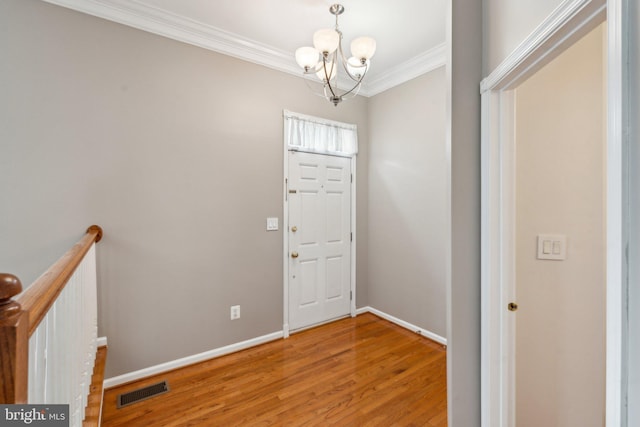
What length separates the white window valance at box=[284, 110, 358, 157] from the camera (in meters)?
2.97

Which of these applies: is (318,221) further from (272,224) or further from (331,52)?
(331,52)

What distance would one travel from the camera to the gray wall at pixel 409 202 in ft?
9.28

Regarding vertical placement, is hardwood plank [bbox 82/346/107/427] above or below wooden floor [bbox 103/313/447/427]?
above

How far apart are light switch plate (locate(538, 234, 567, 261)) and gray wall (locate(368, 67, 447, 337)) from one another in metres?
1.27

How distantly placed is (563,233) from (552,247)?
0.09 m

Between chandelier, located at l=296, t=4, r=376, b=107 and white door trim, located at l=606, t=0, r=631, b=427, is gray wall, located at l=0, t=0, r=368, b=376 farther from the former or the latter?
white door trim, located at l=606, t=0, r=631, b=427

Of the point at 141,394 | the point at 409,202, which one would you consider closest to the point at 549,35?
the point at 409,202

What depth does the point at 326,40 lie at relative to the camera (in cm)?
184

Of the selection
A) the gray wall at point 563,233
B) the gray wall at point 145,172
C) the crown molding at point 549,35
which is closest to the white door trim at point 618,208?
the crown molding at point 549,35

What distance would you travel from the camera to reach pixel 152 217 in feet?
7.55

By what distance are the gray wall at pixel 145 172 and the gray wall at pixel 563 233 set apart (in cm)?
208

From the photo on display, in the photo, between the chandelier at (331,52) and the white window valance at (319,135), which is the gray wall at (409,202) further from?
the chandelier at (331,52)

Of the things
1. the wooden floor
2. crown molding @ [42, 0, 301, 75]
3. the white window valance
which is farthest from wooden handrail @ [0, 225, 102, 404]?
the white window valance

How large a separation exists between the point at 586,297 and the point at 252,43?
3048 mm
